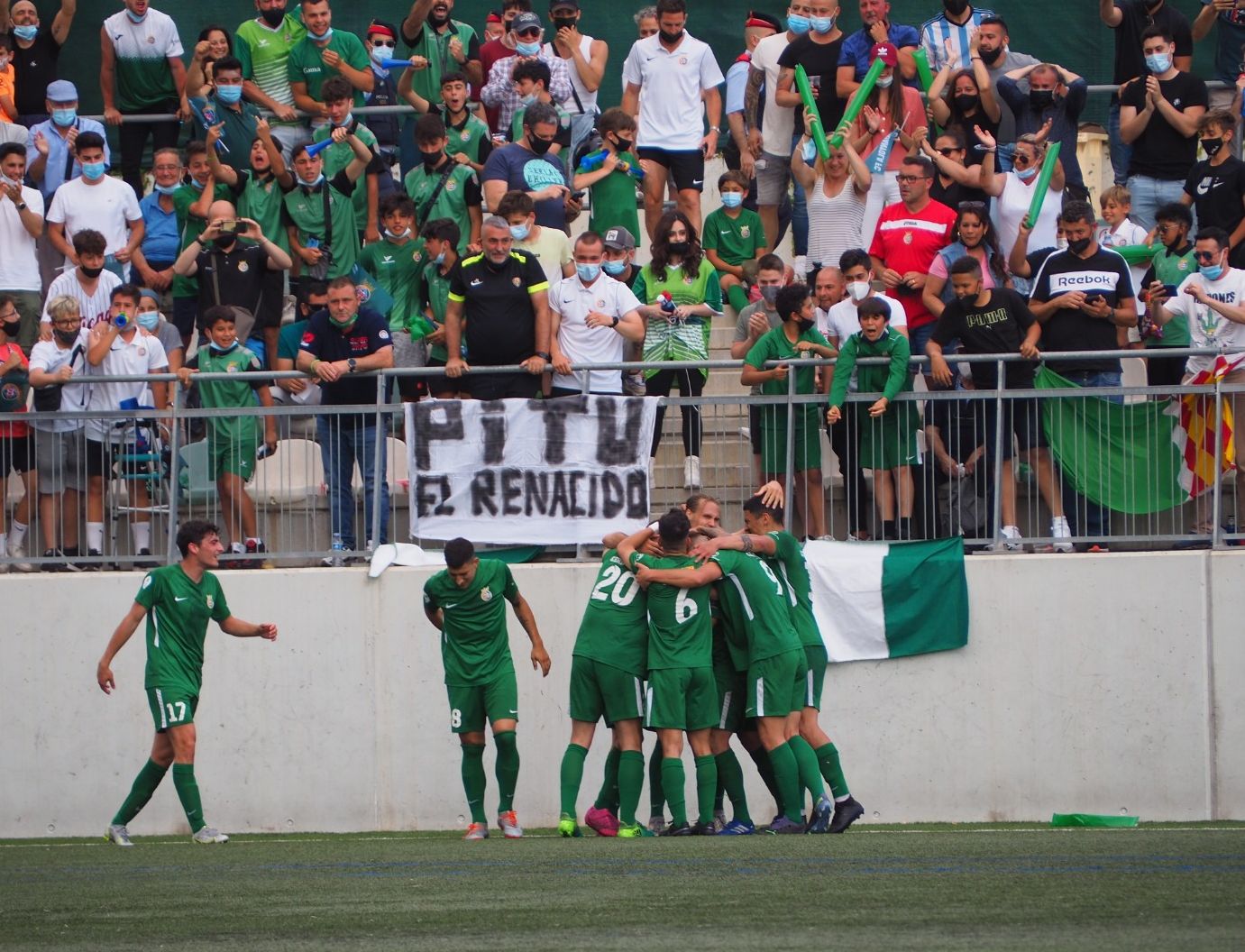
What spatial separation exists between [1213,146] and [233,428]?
803 centimetres

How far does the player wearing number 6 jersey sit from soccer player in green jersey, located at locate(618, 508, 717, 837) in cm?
12

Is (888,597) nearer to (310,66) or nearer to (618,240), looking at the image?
(618,240)

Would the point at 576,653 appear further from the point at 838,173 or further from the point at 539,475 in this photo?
the point at 838,173

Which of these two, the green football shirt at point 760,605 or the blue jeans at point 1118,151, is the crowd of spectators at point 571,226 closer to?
the blue jeans at point 1118,151

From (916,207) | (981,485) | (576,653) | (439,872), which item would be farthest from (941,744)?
(439,872)

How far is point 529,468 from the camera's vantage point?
14.2m

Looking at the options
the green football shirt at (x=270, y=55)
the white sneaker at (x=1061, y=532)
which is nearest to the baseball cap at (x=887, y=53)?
the white sneaker at (x=1061, y=532)

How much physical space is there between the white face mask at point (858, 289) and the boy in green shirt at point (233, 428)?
4.35 m

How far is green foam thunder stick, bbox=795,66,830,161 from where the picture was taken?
16031mm

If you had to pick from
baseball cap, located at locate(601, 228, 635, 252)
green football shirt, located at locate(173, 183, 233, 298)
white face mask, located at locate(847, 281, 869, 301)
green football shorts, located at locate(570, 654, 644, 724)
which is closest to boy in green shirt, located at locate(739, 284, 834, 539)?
white face mask, located at locate(847, 281, 869, 301)

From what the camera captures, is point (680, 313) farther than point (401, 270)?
No

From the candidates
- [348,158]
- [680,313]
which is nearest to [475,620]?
[680,313]

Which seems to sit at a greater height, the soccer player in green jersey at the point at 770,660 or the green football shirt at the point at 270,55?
the green football shirt at the point at 270,55

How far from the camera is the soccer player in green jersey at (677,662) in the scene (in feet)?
39.7
